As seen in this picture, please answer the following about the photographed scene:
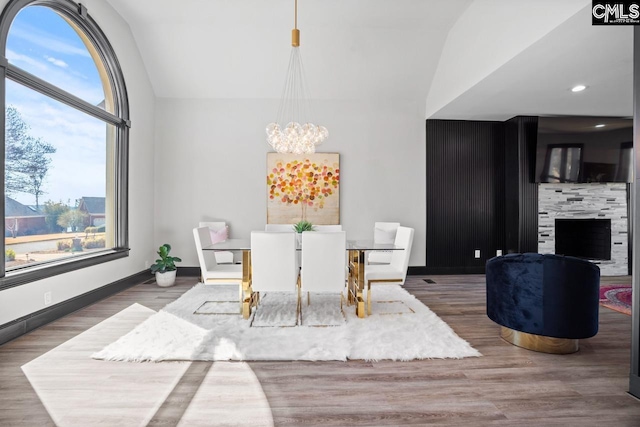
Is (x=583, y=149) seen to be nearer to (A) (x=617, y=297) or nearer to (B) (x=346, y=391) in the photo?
(A) (x=617, y=297)

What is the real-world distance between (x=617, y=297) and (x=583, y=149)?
2.31 m

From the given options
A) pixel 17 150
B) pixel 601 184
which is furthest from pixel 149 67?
pixel 601 184

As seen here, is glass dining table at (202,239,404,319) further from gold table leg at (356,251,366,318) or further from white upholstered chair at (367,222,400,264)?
white upholstered chair at (367,222,400,264)

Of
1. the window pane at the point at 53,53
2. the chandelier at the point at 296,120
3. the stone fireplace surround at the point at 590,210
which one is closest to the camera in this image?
the window pane at the point at 53,53

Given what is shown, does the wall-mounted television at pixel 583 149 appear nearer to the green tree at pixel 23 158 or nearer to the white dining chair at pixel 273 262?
the white dining chair at pixel 273 262

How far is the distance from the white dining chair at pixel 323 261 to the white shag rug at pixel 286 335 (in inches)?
14.4

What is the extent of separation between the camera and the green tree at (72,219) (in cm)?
350

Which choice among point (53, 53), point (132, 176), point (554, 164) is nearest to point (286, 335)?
point (132, 176)

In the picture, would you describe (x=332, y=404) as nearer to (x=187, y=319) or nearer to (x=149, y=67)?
(x=187, y=319)

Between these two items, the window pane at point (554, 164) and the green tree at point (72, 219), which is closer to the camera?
the green tree at point (72, 219)

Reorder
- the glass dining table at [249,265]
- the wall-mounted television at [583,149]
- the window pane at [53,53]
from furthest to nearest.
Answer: the wall-mounted television at [583,149] < the glass dining table at [249,265] < the window pane at [53,53]

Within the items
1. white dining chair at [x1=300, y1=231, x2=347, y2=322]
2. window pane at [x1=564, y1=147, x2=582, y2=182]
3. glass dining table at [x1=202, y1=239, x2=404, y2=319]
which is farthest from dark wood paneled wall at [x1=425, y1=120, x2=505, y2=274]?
white dining chair at [x1=300, y1=231, x2=347, y2=322]

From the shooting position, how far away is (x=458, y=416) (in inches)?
68.8

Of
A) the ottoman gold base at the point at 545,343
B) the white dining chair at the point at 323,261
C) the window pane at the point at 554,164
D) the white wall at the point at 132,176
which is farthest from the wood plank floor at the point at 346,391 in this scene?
the window pane at the point at 554,164
